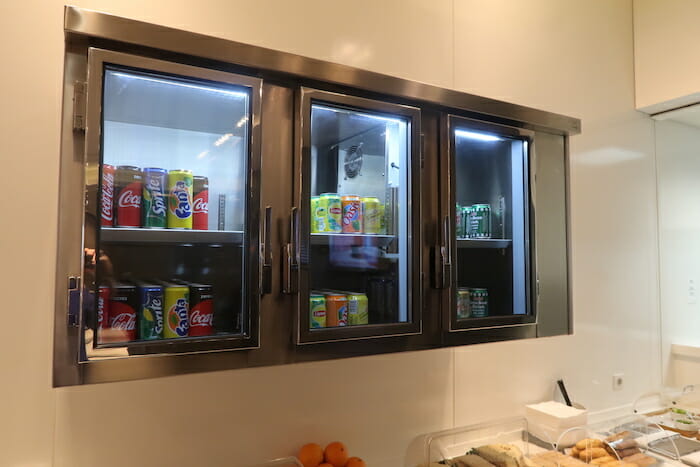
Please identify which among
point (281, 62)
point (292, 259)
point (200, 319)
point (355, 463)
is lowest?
point (355, 463)

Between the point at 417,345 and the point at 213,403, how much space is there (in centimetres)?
68

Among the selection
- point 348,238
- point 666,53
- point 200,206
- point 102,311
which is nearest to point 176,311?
point 102,311

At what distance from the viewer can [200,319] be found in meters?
1.22

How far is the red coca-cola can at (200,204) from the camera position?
1264mm

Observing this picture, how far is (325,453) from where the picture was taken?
1657 mm

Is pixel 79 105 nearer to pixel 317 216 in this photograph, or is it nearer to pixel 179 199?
pixel 179 199

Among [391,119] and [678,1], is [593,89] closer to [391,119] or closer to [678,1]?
[678,1]

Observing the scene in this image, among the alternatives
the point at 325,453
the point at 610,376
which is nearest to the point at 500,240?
the point at 325,453

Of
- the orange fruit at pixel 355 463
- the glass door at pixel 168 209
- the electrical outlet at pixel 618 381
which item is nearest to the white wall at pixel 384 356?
the electrical outlet at pixel 618 381

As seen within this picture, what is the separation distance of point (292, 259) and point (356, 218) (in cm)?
33

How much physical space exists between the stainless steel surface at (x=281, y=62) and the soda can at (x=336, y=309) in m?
0.59

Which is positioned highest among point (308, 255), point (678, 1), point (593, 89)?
point (678, 1)

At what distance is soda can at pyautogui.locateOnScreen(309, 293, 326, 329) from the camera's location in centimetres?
132

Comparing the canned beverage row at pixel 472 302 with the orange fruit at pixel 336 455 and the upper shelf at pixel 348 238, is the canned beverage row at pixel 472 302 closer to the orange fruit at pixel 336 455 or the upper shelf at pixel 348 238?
the upper shelf at pixel 348 238
